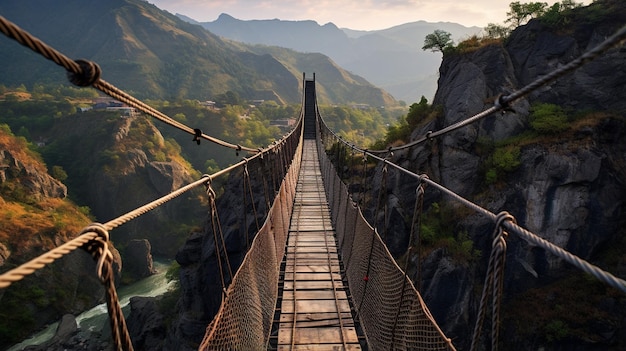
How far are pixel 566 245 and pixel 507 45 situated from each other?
25.2 ft

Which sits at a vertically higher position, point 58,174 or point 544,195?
point 544,195

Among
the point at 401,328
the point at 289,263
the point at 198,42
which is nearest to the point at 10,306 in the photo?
the point at 289,263

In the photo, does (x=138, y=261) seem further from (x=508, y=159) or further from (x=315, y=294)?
(x=315, y=294)

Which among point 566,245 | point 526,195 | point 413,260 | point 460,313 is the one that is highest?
point 526,195

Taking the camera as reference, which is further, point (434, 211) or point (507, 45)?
point (507, 45)

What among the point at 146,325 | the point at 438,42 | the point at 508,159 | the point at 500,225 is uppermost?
the point at 438,42

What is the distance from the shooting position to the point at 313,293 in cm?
369

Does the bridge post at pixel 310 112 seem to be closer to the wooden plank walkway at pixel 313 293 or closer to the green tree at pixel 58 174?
the wooden plank walkway at pixel 313 293

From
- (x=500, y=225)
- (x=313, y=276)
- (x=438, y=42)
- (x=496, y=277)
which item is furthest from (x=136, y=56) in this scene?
(x=496, y=277)

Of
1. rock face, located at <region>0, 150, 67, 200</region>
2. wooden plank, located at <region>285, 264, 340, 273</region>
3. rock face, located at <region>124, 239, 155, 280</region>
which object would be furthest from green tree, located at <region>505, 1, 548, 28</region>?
rock face, located at <region>0, 150, 67, 200</region>

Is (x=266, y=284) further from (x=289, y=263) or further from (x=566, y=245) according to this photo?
(x=566, y=245)

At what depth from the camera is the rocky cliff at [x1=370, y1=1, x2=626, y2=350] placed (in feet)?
28.7

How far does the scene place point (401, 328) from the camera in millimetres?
2494

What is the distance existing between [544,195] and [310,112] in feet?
45.6
